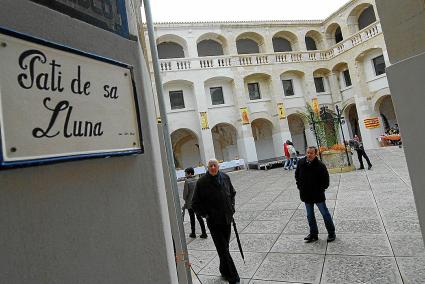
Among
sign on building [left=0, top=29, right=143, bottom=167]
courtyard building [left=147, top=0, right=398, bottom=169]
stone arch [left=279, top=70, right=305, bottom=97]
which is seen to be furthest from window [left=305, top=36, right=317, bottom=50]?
sign on building [left=0, top=29, right=143, bottom=167]

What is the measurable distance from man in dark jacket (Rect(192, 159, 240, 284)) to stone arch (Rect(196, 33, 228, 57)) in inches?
879

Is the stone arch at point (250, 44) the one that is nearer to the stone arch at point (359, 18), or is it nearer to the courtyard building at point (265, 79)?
the courtyard building at point (265, 79)

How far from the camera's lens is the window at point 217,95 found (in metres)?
24.4

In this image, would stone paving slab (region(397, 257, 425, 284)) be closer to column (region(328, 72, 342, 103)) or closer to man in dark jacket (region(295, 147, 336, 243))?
man in dark jacket (region(295, 147, 336, 243))

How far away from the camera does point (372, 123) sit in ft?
77.7

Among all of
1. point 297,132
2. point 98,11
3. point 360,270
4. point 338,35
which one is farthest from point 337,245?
point 338,35

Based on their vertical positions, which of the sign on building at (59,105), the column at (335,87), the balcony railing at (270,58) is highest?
the balcony railing at (270,58)

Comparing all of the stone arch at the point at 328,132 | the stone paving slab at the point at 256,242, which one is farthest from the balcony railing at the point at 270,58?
the stone paving slab at the point at 256,242

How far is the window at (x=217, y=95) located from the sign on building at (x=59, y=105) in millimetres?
22897

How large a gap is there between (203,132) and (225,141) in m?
4.16

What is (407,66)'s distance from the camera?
3.05 metres

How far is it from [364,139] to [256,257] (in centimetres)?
2294

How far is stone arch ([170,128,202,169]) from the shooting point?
1001 inches

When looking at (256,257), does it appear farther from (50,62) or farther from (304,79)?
(304,79)
